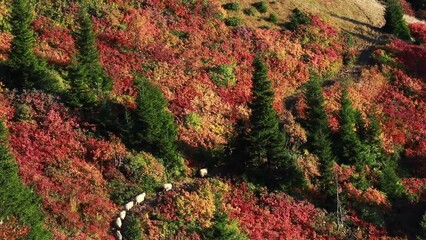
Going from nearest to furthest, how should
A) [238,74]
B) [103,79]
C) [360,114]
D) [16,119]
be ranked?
1. [16,119]
2. [103,79]
3. [360,114]
4. [238,74]

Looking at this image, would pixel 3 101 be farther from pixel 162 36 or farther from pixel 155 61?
pixel 162 36

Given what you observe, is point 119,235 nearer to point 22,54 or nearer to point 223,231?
point 223,231

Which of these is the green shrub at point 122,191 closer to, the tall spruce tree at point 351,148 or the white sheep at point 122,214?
the white sheep at point 122,214

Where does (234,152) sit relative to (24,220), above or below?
below

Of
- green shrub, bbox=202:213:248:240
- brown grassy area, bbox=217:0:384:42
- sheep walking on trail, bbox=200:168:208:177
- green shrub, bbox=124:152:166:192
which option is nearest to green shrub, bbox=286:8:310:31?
brown grassy area, bbox=217:0:384:42

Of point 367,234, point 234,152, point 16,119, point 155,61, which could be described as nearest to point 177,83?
point 155,61

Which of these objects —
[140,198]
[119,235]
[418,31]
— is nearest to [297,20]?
[418,31]
